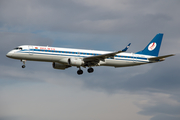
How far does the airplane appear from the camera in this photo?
4997 centimetres

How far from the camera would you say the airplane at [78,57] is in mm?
49969

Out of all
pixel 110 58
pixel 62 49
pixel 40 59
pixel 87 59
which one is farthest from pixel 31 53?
pixel 110 58

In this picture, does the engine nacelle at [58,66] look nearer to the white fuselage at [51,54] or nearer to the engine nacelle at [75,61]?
the white fuselage at [51,54]

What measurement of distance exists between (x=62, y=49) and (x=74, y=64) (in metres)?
3.56

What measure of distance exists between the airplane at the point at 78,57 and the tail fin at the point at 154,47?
148cm

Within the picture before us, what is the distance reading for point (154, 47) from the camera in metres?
61.5

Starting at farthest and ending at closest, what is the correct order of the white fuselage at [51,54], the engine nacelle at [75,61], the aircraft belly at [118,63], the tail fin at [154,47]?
the tail fin at [154,47] < the aircraft belly at [118,63] < the engine nacelle at [75,61] < the white fuselage at [51,54]

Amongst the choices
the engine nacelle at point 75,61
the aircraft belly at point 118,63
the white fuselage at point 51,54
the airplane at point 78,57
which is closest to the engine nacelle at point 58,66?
the airplane at point 78,57

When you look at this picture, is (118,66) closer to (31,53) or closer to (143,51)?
(143,51)

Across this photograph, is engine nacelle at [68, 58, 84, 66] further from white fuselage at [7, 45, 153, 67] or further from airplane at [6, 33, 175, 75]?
white fuselage at [7, 45, 153, 67]

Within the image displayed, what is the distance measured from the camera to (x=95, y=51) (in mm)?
54531

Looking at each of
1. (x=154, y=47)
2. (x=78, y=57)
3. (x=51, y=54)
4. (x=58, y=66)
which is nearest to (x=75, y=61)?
(x=78, y=57)

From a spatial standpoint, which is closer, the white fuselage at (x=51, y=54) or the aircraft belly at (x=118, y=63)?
the white fuselage at (x=51, y=54)

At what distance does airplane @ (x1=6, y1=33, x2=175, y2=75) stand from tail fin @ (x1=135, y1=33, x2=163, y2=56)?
4.86 ft
